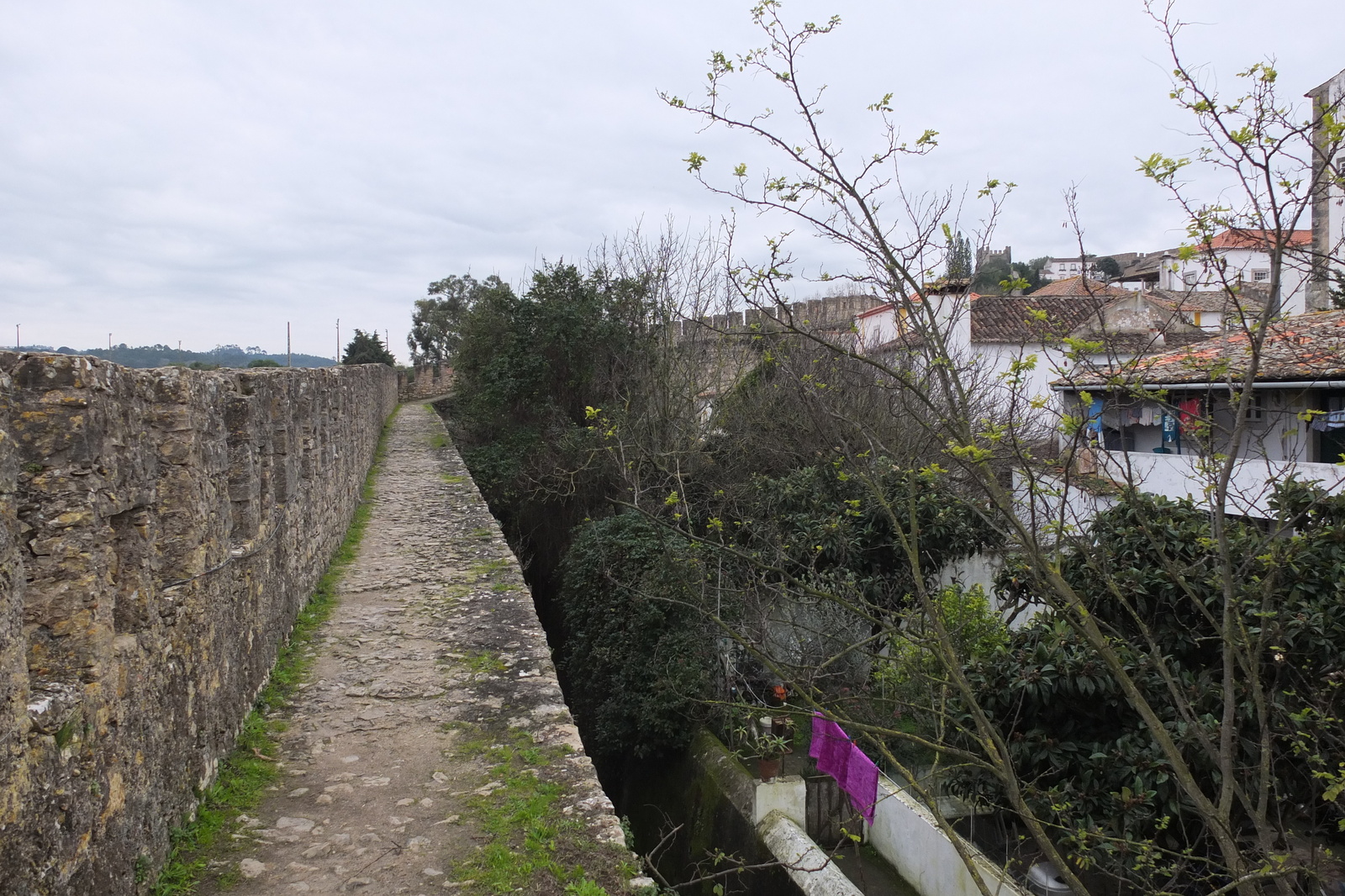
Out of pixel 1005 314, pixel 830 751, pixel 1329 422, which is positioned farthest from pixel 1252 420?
pixel 1005 314

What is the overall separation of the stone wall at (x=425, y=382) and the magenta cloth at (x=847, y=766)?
2759cm

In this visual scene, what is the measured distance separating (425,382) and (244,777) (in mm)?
32324

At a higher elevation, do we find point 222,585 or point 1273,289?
point 1273,289

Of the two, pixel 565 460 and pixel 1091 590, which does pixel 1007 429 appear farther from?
pixel 565 460

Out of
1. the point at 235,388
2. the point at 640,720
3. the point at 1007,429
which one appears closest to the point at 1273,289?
the point at 1007,429

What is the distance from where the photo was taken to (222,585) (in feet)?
13.0

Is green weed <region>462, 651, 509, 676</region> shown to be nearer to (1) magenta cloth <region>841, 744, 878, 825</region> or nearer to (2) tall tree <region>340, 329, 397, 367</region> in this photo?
(1) magenta cloth <region>841, 744, 878, 825</region>

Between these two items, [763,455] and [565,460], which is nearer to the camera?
[763,455]

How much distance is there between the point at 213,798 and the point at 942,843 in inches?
232

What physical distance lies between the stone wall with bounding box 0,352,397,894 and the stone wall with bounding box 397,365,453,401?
30.5m

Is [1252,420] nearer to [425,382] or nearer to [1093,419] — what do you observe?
[1093,419]

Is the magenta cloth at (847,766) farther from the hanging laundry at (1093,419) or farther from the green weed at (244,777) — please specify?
the green weed at (244,777)

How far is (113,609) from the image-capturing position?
2.72 m

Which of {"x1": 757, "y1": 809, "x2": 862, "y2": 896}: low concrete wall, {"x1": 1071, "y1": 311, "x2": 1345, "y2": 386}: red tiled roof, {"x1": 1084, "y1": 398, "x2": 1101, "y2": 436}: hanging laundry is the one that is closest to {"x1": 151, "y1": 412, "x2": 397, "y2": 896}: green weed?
{"x1": 1084, "y1": 398, "x2": 1101, "y2": 436}: hanging laundry
